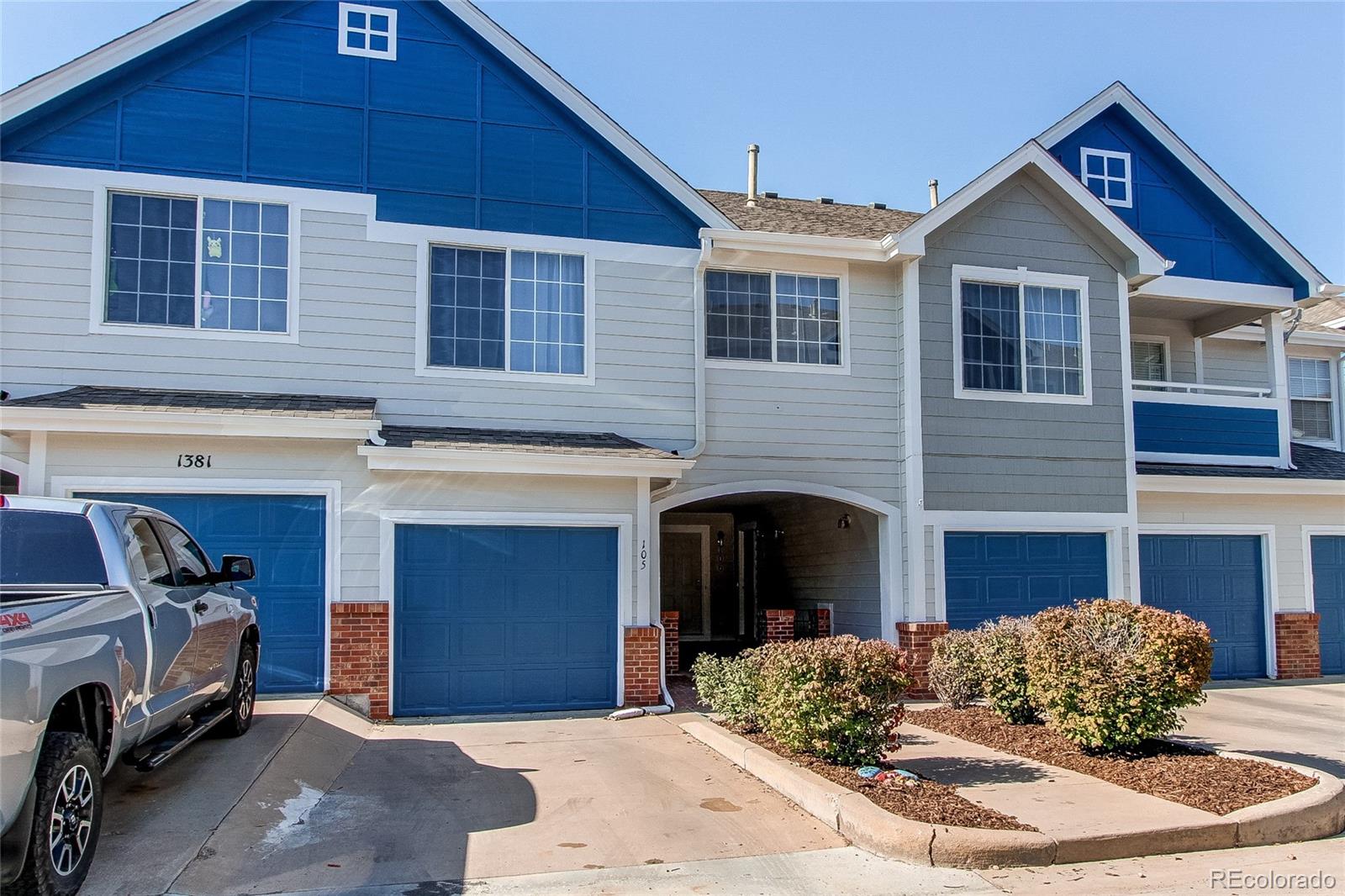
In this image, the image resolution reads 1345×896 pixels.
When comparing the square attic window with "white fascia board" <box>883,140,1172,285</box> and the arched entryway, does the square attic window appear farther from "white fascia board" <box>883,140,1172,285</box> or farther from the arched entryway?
"white fascia board" <box>883,140,1172,285</box>

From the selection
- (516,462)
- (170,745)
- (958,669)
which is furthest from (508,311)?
(170,745)

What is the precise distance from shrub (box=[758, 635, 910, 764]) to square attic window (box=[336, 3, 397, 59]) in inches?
354

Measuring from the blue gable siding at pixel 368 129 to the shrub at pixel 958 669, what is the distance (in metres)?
5.88

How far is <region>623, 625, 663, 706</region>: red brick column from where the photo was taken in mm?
12406

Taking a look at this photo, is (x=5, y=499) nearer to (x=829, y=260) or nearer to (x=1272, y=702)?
(x=829, y=260)

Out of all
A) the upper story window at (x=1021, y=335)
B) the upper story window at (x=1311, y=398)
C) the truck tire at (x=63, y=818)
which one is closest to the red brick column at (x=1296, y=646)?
the upper story window at (x=1311, y=398)

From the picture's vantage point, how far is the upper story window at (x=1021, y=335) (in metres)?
14.6

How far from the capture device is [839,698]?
8.14m

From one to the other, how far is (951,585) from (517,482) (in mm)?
6034

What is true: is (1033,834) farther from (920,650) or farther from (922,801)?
(920,650)

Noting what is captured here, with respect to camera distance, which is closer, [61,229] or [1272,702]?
[61,229]

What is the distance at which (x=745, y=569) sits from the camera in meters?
19.8

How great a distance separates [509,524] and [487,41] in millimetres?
5896

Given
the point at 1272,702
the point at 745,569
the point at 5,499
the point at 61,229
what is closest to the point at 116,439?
the point at 61,229
